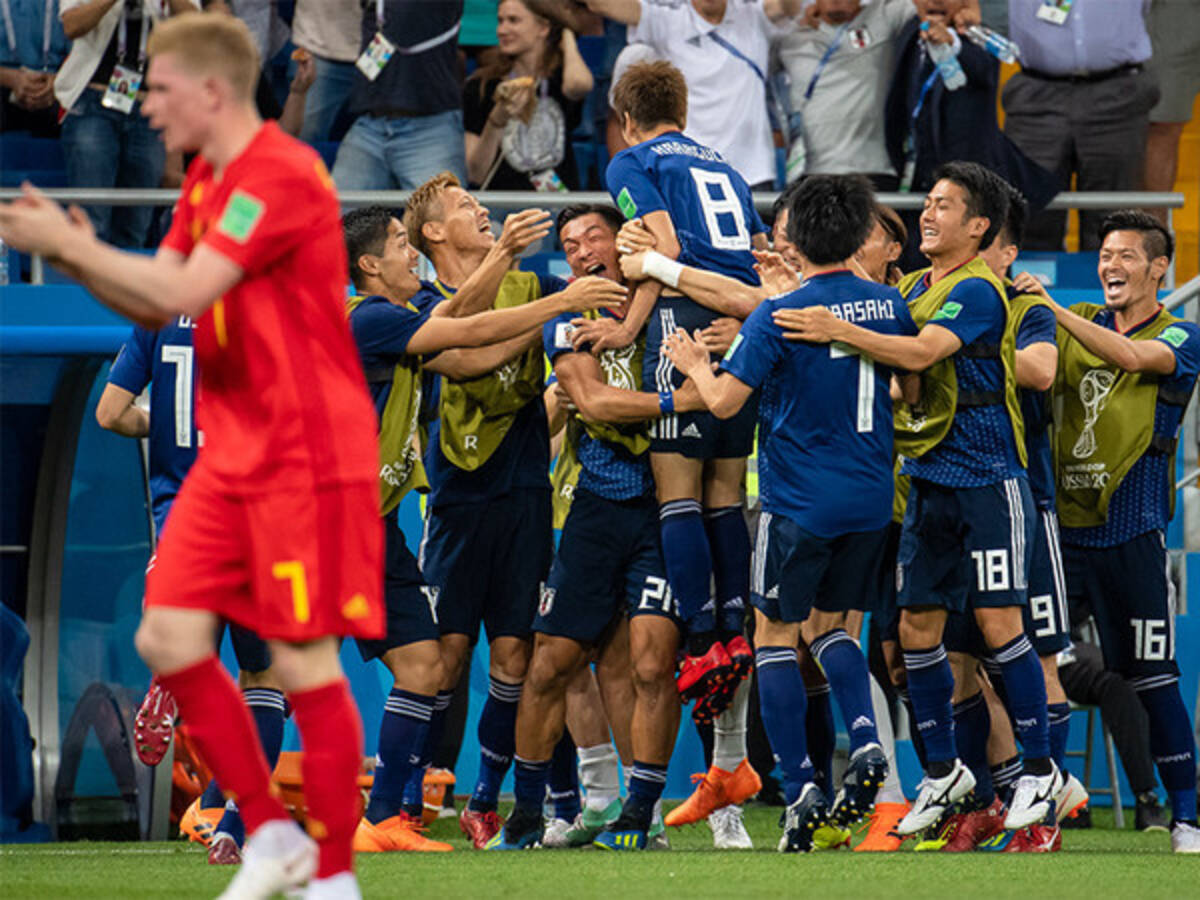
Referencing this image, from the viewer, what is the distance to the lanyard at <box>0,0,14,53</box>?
10.5 meters

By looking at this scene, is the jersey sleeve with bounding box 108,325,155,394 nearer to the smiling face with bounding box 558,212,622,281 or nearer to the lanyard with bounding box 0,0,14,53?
the smiling face with bounding box 558,212,622,281

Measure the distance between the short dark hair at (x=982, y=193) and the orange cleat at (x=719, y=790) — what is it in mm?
2200

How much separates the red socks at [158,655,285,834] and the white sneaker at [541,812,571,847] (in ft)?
10.3

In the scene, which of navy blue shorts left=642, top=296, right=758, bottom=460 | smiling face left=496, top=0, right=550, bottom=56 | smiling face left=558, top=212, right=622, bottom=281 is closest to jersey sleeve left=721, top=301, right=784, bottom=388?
navy blue shorts left=642, top=296, right=758, bottom=460

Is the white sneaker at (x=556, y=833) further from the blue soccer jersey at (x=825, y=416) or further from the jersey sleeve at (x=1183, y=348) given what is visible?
the jersey sleeve at (x=1183, y=348)

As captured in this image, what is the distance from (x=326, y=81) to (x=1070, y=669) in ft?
17.4

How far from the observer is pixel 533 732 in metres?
7.04

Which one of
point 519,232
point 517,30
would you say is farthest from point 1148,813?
point 517,30

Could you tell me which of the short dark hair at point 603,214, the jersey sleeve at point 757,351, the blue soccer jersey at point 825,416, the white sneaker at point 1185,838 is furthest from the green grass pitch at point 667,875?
the short dark hair at point 603,214

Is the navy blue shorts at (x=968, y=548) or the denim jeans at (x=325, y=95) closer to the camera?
the navy blue shorts at (x=968, y=548)

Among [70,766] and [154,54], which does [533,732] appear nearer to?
[70,766]

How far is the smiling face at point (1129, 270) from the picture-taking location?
24.1 feet

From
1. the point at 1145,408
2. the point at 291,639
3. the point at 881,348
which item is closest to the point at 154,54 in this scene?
the point at 291,639

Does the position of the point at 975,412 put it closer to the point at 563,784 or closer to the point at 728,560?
the point at 728,560
